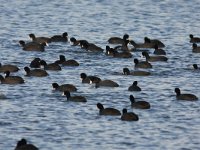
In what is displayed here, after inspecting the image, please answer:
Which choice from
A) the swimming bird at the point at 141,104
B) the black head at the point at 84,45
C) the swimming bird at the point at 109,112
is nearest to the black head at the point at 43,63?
the black head at the point at 84,45

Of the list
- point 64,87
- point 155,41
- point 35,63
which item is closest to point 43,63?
point 35,63

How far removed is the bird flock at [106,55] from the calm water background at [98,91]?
288 mm

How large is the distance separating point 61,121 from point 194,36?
A: 2621 cm

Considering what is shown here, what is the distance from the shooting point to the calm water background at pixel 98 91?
3928 centimetres

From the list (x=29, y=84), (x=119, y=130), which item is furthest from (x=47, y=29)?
(x=119, y=130)

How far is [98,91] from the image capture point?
157ft

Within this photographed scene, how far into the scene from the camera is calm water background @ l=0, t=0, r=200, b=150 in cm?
3928

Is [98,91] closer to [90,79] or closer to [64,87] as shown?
[90,79]

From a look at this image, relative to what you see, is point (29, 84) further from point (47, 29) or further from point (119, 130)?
point (47, 29)

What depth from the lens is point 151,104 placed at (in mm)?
44938

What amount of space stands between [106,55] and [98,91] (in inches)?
370

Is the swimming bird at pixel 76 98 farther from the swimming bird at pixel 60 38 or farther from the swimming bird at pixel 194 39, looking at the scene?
the swimming bird at pixel 194 39

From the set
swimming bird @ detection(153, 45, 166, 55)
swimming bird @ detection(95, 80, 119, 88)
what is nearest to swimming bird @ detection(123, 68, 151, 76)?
swimming bird @ detection(95, 80, 119, 88)

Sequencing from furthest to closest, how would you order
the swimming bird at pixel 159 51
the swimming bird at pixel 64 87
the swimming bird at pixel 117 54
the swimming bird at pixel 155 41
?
the swimming bird at pixel 155 41
the swimming bird at pixel 159 51
the swimming bird at pixel 117 54
the swimming bird at pixel 64 87
